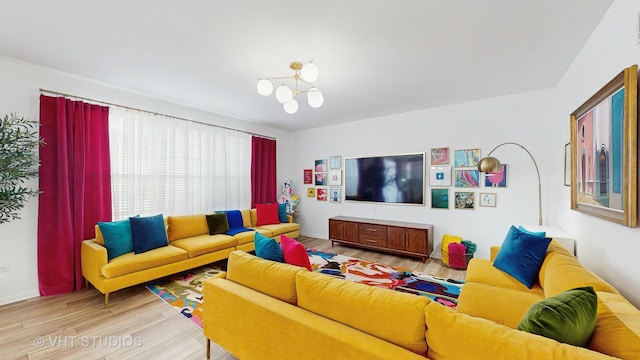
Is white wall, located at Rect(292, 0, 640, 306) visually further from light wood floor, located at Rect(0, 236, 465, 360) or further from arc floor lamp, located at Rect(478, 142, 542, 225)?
light wood floor, located at Rect(0, 236, 465, 360)

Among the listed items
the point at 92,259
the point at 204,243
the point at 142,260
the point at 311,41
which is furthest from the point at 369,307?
the point at 92,259

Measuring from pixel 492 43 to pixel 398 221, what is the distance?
305 centimetres

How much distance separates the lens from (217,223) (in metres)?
4.07

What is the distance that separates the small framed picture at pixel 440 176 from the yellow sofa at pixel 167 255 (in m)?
2.88

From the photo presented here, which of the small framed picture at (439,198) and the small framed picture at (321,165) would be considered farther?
the small framed picture at (321,165)

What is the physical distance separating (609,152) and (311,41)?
7.63ft

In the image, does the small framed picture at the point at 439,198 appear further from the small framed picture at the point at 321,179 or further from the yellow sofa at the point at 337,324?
the yellow sofa at the point at 337,324

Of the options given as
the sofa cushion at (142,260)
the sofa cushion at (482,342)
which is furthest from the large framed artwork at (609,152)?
the sofa cushion at (142,260)

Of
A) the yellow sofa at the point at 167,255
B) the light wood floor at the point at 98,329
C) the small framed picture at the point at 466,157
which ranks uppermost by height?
the small framed picture at the point at 466,157

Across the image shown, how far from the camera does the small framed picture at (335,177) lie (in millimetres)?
5348

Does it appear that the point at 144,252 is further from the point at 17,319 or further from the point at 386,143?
the point at 386,143

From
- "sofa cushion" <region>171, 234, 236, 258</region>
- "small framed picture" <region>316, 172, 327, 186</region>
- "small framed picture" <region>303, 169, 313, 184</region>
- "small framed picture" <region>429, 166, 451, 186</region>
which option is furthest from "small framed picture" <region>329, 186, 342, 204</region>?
"sofa cushion" <region>171, 234, 236, 258</region>

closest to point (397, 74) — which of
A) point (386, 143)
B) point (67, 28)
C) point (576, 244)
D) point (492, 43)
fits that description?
point (492, 43)

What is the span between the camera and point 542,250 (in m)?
2.08
